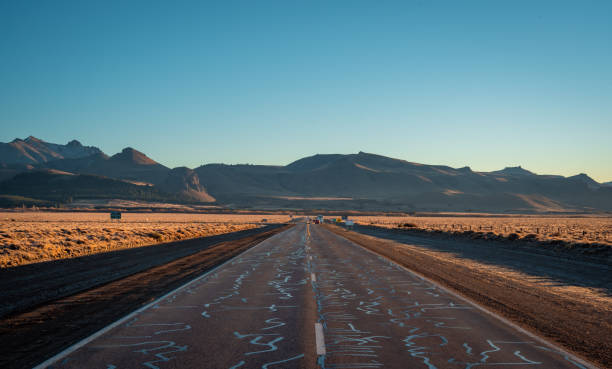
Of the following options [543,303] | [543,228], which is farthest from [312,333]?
[543,228]

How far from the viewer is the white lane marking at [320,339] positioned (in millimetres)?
7066

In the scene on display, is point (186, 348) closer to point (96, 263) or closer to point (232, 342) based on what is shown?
point (232, 342)

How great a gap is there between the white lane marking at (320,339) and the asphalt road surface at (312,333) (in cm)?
2

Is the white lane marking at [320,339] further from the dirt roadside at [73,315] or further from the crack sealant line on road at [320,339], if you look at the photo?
the dirt roadside at [73,315]

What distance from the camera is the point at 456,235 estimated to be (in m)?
46.6

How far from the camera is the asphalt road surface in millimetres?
6602

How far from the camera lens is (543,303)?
11.6m

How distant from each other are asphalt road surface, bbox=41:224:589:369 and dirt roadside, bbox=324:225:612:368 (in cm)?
60

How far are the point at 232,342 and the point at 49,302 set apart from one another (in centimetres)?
624

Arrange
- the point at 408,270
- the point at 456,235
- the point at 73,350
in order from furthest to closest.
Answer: the point at 456,235
the point at 408,270
the point at 73,350

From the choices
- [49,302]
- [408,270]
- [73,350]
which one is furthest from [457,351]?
[408,270]

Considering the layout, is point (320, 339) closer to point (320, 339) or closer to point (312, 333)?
point (320, 339)

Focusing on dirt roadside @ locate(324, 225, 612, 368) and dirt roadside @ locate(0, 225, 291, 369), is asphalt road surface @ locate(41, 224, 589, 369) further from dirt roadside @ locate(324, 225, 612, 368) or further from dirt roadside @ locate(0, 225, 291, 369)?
dirt roadside @ locate(324, 225, 612, 368)

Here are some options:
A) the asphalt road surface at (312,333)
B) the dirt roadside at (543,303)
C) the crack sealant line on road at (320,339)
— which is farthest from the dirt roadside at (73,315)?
the dirt roadside at (543,303)
